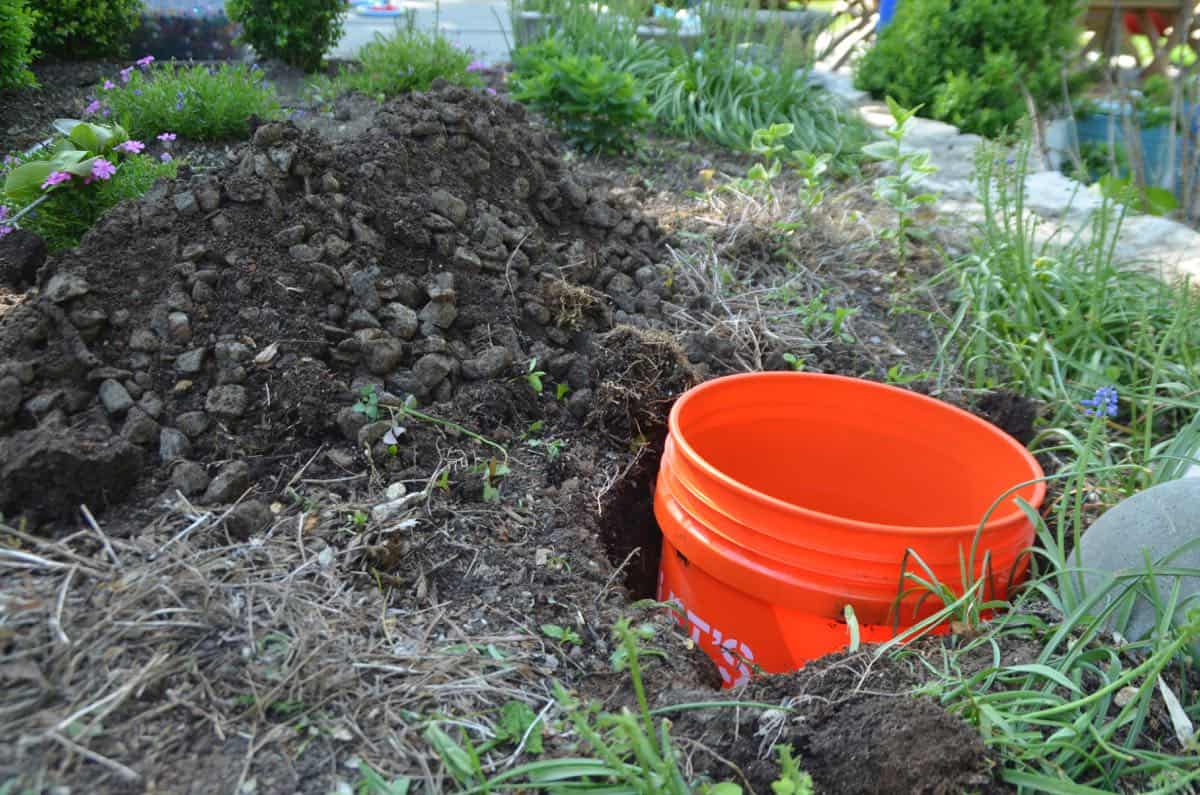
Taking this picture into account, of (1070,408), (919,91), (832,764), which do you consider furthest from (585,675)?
(919,91)

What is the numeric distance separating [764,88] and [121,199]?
11.5ft

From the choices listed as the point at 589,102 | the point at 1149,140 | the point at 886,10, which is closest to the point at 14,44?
the point at 589,102

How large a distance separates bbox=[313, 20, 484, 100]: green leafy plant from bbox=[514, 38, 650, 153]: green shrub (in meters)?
0.35

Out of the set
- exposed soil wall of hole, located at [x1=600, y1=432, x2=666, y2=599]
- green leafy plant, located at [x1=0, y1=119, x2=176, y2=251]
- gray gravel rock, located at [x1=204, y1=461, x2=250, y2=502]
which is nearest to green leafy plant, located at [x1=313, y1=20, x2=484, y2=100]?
green leafy plant, located at [x1=0, y1=119, x2=176, y2=251]

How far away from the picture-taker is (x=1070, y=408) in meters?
2.60

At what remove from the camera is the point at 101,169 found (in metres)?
2.38

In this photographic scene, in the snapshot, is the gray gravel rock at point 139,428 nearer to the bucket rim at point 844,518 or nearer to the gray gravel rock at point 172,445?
the gray gravel rock at point 172,445

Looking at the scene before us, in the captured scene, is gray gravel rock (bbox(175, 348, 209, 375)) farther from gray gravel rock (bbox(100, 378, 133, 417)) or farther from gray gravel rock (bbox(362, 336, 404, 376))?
gray gravel rock (bbox(362, 336, 404, 376))

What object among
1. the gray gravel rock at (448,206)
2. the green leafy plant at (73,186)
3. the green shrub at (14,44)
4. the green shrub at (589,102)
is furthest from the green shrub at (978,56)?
the green shrub at (14,44)

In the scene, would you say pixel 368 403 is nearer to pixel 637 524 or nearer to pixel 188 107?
pixel 637 524

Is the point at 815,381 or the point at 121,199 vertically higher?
the point at 121,199

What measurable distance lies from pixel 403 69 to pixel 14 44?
1.53m

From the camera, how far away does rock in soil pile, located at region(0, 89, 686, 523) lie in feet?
6.18

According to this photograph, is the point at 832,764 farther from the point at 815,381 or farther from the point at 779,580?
the point at 815,381
